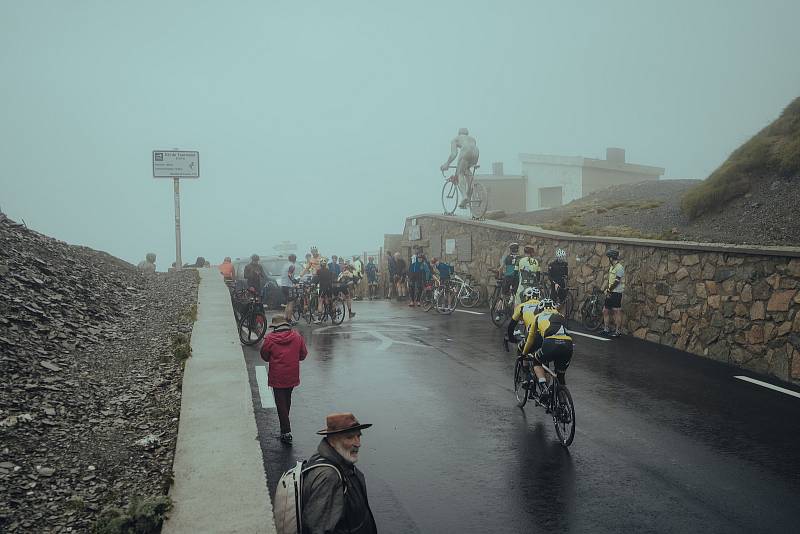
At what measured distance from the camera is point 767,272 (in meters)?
11.8

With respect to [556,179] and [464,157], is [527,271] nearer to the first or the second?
[464,157]

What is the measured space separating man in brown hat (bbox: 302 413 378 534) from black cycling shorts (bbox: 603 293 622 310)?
40.7ft

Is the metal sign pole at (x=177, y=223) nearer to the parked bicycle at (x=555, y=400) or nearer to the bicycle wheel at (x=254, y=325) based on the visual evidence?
the bicycle wheel at (x=254, y=325)

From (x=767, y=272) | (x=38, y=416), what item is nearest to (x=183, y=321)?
(x=38, y=416)

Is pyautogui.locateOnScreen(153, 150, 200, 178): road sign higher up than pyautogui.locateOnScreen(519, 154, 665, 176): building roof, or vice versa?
pyautogui.locateOnScreen(519, 154, 665, 176): building roof

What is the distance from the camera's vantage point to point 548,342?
26.4 feet

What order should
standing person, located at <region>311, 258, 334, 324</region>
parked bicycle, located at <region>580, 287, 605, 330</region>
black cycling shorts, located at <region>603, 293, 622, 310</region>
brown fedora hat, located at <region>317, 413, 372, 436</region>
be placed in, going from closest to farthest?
brown fedora hat, located at <region>317, 413, 372, 436</region> < black cycling shorts, located at <region>603, 293, 622, 310</region> < parked bicycle, located at <region>580, 287, 605, 330</region> < standing person, located at <region>311, 258, 334, 324</region>

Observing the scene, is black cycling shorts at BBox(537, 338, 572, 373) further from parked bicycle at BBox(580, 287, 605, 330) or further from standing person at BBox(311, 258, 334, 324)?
standing person at BBox(311, 258, 334, 324)

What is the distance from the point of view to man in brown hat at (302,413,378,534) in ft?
11.3

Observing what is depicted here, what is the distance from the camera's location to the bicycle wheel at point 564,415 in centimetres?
749

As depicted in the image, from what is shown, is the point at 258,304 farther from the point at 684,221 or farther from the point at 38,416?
the point at 684,221

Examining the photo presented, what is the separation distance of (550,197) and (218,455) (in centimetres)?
3828

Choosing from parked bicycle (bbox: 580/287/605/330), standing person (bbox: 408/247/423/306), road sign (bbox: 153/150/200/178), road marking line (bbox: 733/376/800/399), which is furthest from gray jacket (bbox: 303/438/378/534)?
road sign (bbox: 153/150/200/178)

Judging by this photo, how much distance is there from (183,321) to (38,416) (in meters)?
5.39
